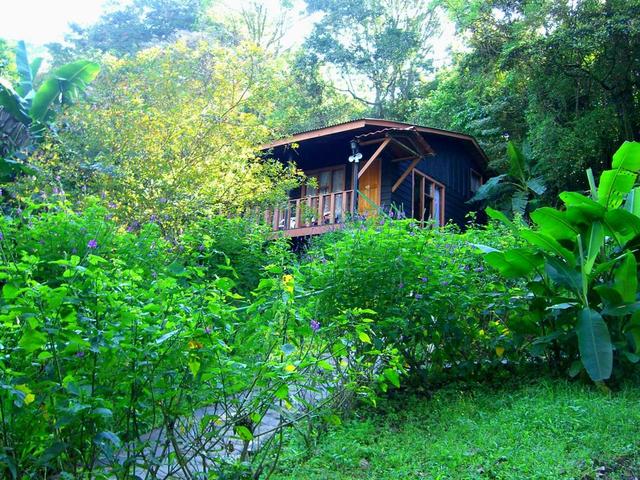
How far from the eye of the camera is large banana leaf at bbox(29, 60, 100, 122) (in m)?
12.7

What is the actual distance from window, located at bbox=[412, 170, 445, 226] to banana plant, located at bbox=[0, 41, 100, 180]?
10.1m

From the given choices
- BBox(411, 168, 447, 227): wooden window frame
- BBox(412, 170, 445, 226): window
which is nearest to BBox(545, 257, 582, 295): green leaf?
BBox(411, 168, 447, 227): wooden window frame

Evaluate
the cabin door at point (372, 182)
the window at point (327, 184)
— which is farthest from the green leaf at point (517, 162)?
the window at point (327, 184)

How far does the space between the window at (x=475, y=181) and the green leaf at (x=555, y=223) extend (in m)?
17.0

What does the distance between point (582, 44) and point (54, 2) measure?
36.1 meters

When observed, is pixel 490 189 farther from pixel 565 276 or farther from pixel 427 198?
pixel 565 276

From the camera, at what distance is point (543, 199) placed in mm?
20797

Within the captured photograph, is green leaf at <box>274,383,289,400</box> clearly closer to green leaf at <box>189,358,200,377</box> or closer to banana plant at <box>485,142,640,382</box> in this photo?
green leaf at <box>189,358,200,377</box>

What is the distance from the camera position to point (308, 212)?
15.9 meters

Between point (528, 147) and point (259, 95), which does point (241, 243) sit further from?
point (528, 147)

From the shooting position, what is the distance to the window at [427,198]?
1942 centimetres

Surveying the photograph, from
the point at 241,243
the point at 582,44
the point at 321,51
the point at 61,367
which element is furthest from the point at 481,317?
the point at 321,51

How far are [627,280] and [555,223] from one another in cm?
87

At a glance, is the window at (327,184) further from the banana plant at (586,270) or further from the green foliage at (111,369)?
the green foliage at (111,369)
